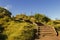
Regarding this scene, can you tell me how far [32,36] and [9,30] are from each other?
3074 millimetres

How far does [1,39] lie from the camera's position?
1714cm

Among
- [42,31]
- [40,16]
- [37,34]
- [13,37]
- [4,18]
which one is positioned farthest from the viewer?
[40,16]

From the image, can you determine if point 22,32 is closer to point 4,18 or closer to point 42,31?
point 42,31

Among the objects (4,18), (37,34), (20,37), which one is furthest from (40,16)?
(20,37)

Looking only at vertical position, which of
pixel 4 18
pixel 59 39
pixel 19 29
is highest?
pixel 4 18

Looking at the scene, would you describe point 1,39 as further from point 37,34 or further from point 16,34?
point 37,34

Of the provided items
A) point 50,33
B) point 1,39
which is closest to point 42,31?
point 50,33

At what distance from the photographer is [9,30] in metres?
18.9

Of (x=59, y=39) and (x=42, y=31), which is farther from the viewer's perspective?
(x=42, y=31)

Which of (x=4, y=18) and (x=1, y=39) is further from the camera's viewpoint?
(x=4, y=18)

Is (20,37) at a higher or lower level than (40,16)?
lower

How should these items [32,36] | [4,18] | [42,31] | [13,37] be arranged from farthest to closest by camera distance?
[4,18] < [42,31] < [32,36] < [13,37]

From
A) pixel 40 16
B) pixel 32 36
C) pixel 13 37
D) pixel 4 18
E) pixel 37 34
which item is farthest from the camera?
pixel 40 16

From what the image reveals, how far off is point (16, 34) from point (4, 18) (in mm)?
6287
